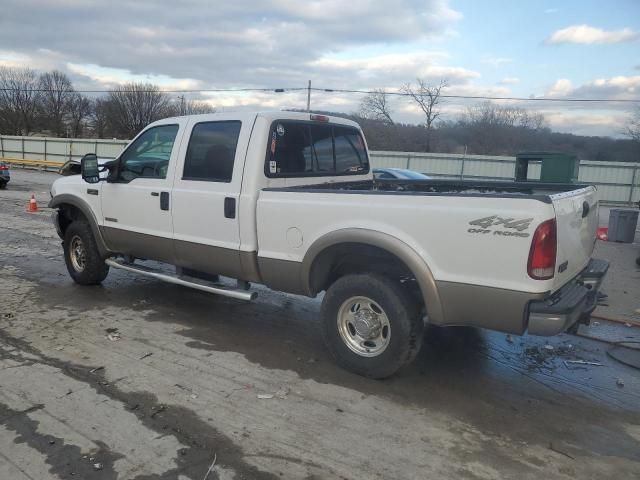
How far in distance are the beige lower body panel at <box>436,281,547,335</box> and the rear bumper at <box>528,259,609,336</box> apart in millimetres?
68

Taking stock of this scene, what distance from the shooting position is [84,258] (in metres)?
6.56

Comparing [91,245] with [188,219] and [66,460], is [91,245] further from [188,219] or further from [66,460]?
[66,460]

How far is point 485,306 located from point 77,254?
5.34 metres

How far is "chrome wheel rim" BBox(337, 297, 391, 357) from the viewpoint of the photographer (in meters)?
4.16

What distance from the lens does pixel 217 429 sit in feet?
11.2

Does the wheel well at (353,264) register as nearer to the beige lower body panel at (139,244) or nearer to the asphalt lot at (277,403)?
the asphalt lot at (277,403)

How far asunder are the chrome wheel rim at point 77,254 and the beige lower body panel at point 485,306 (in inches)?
187

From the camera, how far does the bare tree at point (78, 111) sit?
70250 millimetres

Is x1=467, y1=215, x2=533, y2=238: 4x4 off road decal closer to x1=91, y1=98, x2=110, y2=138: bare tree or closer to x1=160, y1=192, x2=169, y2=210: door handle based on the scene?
x1=160, y1=192, x2=169, y2=210: door handle

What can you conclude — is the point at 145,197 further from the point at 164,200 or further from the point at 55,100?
the point at 55,100

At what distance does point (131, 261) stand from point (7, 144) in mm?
43327

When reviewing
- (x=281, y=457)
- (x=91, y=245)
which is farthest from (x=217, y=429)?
(x=91, y=245)

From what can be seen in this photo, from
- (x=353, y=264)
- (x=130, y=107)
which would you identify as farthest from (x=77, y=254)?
Result: (x=130, y=107)

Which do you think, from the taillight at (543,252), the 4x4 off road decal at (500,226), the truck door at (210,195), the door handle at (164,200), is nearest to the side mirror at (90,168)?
the door handle at (164,200)
